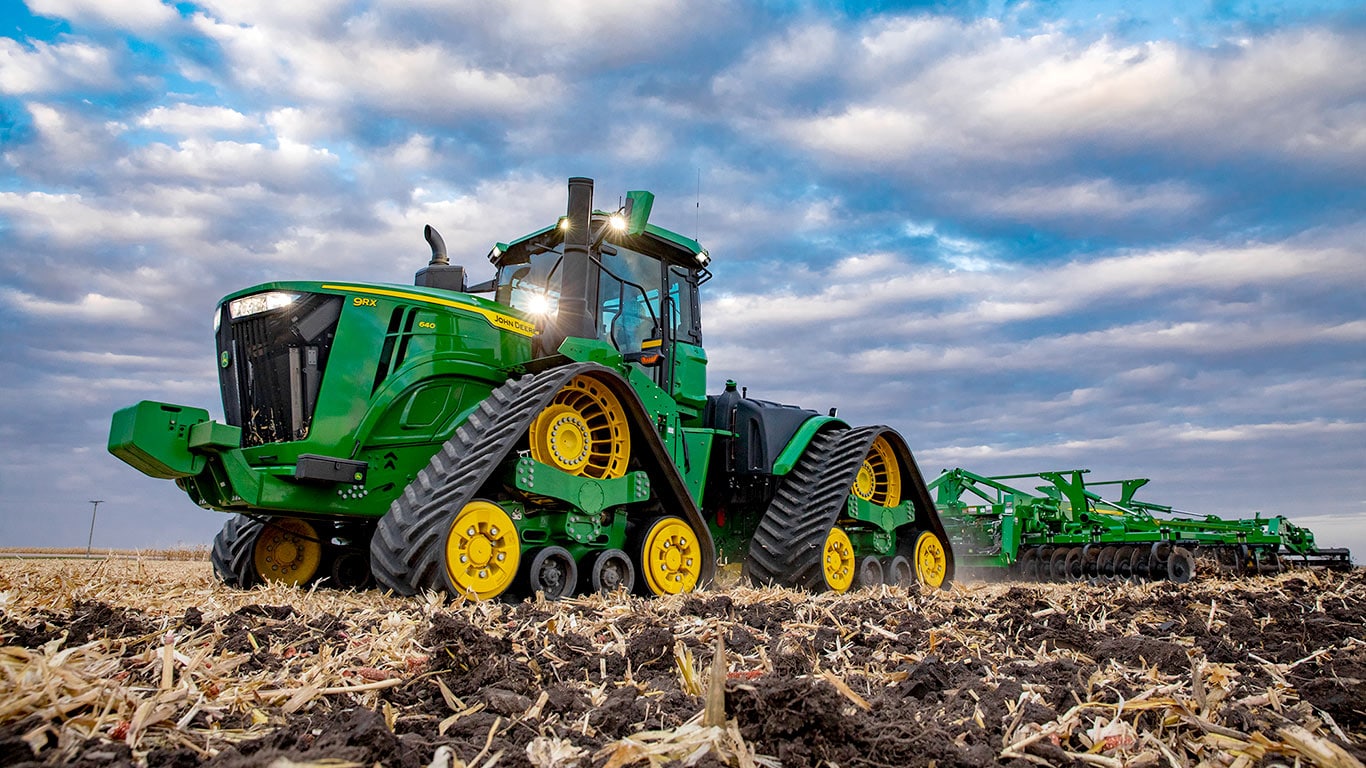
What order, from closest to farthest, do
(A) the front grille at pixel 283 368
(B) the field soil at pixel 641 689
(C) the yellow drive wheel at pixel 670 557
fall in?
(B) the field soil at pixel 641 689, (A) the front grille at pixel 283 368, (C) the yellow drive wheel at pixel 670 557

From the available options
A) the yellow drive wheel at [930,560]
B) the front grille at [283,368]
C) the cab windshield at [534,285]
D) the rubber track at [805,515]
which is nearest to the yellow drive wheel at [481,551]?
the front grille at [283,368]

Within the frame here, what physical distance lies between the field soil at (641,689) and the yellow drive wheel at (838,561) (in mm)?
3665

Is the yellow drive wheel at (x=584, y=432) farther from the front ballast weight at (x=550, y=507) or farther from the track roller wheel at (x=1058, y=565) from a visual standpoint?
the track roller wheel at (x=1058, y=565)

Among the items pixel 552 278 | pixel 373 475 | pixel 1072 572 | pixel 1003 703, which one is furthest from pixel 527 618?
pixel 1072 572

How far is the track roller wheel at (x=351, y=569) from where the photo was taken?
763 cm

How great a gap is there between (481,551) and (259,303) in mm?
2618

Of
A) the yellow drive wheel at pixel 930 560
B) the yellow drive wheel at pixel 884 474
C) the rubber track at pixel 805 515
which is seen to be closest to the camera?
the rubber track at pixel 805 515

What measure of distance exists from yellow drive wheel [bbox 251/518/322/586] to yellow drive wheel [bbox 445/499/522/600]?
242 cm

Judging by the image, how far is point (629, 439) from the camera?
729 cm

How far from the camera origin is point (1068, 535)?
1633cm

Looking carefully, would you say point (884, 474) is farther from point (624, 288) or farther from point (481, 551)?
point (481, 551)

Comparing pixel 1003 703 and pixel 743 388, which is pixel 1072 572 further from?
pixel 1003 703

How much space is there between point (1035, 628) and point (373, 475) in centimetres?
437

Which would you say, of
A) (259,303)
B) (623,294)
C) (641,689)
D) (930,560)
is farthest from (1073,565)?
(641,689)
